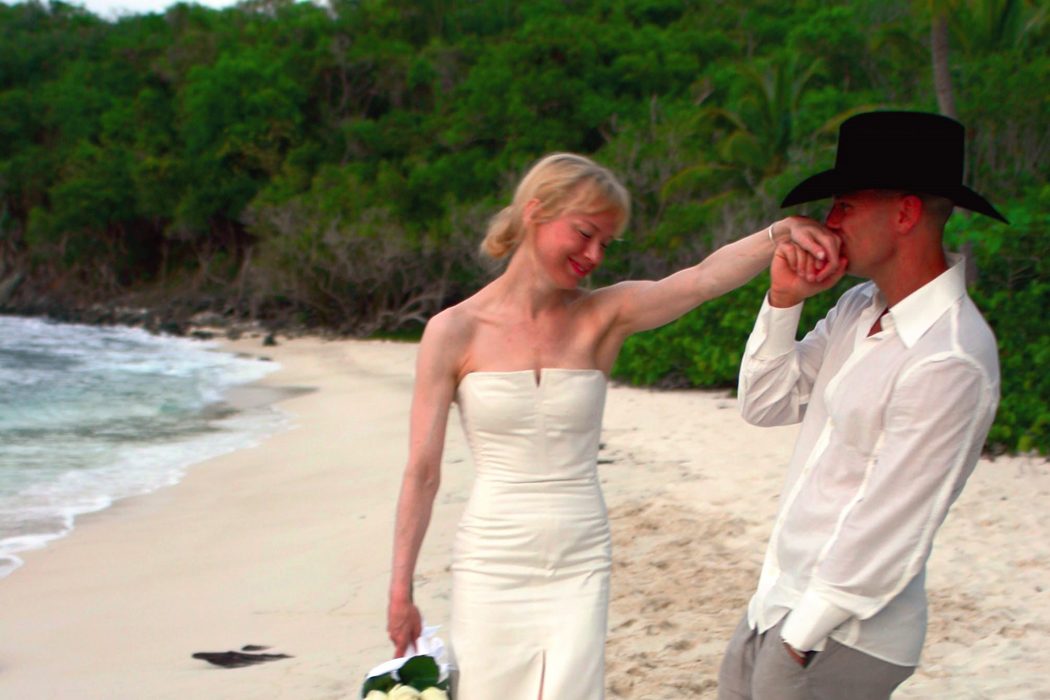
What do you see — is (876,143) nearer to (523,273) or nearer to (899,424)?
(899,424)

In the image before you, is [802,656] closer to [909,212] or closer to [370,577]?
[909,212]

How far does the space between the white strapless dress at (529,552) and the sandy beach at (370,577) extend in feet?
6.63

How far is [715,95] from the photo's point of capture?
34.8 meters

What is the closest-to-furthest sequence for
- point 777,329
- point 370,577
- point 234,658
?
point 777,329
point 234,658
point 370,577

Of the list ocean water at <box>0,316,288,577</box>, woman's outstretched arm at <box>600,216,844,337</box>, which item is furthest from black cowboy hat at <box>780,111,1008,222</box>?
ocean water at <box>0,316,288,577</box>

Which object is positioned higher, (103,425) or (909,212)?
(909,212)

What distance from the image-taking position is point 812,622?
2123 mm

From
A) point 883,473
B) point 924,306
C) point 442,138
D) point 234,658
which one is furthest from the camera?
point 442,138

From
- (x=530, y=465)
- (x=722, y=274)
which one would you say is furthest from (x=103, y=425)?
(x=722, y=274)

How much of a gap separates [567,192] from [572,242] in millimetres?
120

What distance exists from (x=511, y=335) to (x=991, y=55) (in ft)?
69.5

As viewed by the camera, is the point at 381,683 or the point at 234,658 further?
the point at 234,658

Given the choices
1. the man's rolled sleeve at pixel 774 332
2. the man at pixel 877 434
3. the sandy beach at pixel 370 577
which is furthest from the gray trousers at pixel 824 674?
the sandy beach at pixel 370 577

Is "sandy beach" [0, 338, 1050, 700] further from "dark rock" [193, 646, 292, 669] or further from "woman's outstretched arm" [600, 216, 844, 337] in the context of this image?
"woman's outstretched arm" [600, 216, 844, 337]
